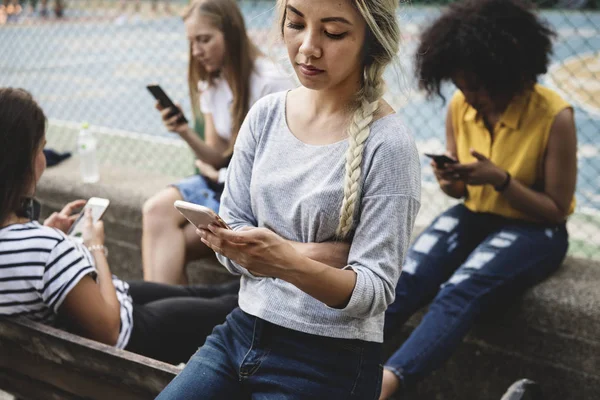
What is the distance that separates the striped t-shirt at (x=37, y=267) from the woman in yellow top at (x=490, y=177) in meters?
1.09

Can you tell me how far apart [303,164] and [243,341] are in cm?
46

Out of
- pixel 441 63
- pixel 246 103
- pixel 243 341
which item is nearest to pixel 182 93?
pixel 246 103

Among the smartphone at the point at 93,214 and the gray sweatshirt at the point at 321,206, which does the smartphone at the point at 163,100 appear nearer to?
the smartphone at the point at 93,214

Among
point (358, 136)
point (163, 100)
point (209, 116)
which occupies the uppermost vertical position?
point (358, 136)

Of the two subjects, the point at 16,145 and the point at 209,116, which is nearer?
the point at 16,145

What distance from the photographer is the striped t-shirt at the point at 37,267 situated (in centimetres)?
203

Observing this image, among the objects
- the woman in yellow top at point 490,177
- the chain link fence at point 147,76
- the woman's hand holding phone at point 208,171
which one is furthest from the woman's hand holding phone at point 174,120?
the woman in yellow top at point 490,177

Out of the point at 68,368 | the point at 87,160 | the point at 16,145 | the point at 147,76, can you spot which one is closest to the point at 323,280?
the point at 68,368

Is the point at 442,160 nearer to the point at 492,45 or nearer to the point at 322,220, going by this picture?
the point at 492,45

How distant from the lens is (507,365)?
8.84 ft

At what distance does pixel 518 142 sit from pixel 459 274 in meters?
0.55

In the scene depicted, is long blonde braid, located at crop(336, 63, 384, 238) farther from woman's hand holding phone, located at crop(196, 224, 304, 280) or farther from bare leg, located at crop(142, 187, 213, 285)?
bare leg, located at crop(142, 187, 213, 285)

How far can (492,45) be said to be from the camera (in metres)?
2.65

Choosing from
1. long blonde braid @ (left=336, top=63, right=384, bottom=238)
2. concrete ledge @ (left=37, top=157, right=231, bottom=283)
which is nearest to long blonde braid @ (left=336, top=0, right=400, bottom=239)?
long blonde braid @ (left=336, top=63, right=384, bottom=238)
